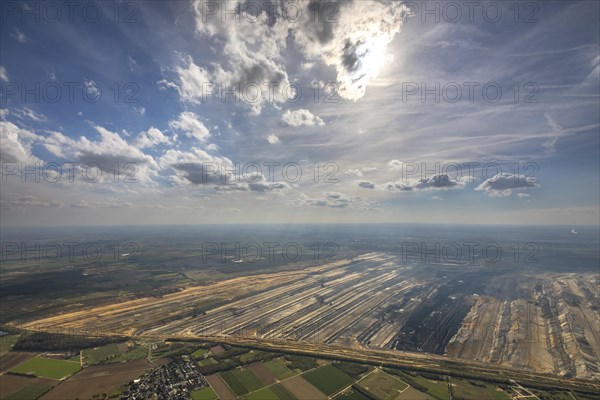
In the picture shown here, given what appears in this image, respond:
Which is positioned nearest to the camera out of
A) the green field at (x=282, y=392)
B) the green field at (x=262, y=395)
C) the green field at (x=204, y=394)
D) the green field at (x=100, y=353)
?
the green field at (x=204, y=394)

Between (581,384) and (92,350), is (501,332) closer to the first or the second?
(581,384)

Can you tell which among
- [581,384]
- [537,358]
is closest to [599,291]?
[537,358]

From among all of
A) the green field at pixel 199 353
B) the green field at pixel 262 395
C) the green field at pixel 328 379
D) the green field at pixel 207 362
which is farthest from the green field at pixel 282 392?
the green field at pixel 199 353

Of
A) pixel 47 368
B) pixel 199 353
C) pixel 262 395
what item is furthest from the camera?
pixel 199 353

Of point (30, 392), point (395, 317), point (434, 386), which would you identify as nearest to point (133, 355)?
point (30, 392)

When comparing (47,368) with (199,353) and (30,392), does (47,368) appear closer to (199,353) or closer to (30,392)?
(30,392)

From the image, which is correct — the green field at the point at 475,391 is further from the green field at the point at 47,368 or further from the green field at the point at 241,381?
the green field at the point at 47,368
